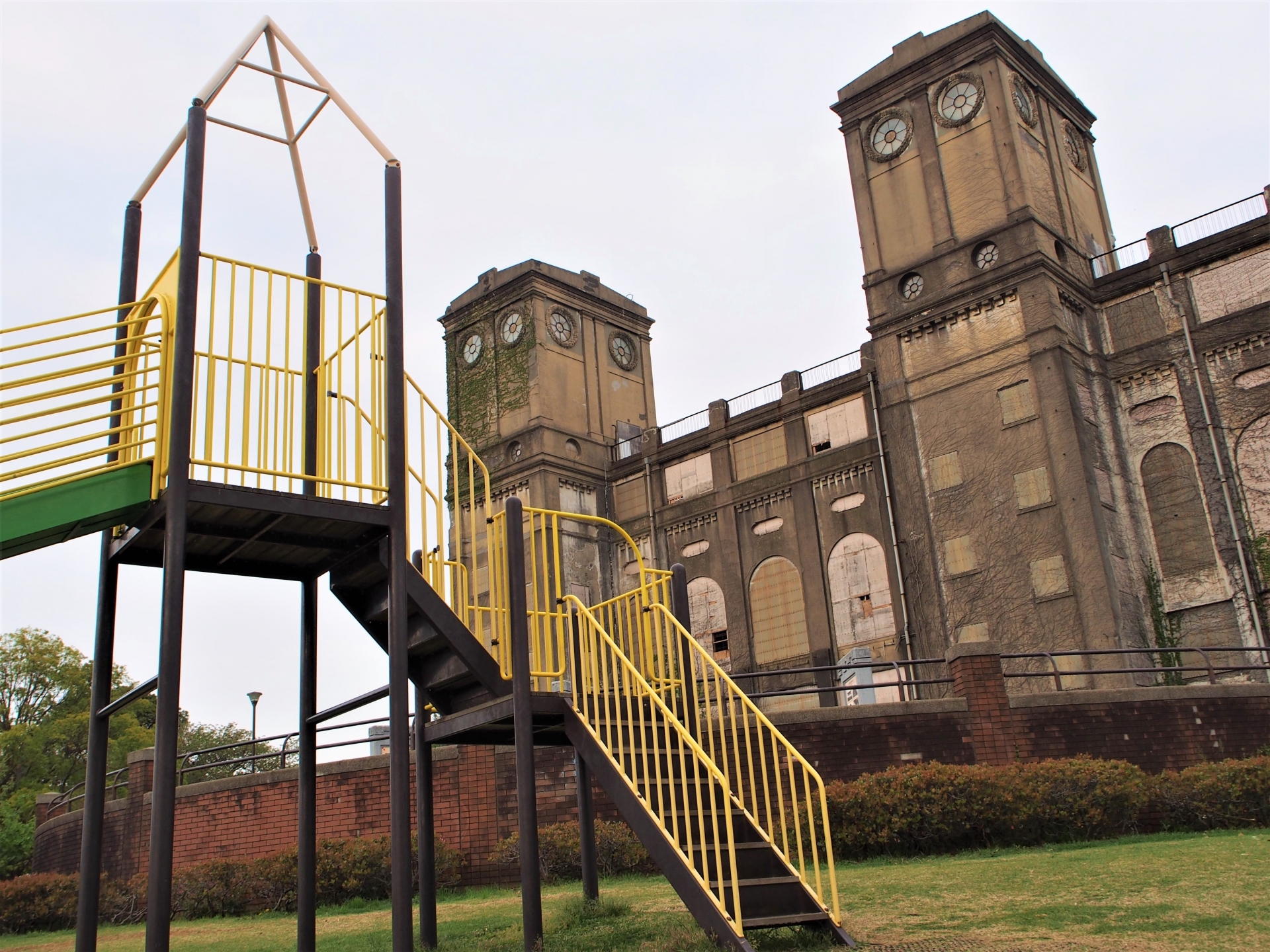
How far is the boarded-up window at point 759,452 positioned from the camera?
110 ft

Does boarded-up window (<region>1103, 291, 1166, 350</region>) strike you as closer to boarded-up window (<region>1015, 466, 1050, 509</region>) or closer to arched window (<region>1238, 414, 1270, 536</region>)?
arched window (<region>1238, 414, 1270, 536</region>)

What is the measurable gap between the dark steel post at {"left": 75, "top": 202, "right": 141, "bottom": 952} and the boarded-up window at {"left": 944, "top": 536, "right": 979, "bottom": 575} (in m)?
21.9

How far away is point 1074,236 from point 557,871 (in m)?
22.1

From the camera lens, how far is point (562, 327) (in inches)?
1517

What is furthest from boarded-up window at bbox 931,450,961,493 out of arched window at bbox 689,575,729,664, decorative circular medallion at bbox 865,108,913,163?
decorative circular medallion at bbox 865,108,913,163

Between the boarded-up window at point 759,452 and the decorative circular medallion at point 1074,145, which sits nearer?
the decorative circular medallion at point 1074,145

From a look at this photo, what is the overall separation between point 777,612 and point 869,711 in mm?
14885

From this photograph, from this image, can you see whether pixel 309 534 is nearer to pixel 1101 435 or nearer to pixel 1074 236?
pixel 1101 435

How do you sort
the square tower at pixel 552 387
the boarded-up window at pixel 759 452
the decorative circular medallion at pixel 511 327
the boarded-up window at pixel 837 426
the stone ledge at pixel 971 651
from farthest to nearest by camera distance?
1. the decorative circular medallion at pixel 511 327
2. the square tower at pixel 552 387
3. the boarded-up window at pixel 759 452
4. the boarded-up window at pixel 837 426
5. the stone ledge at pixel 971 651

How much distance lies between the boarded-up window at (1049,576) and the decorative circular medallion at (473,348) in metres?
20.6

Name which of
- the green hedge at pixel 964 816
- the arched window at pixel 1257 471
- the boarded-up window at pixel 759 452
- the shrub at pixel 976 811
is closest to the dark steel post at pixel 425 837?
the green hedge at pixel 964 816

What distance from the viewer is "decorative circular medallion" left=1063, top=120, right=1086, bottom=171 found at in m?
31.4

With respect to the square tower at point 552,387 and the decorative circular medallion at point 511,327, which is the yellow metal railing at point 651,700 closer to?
the square tower at point 552,387

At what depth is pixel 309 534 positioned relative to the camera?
884cm
